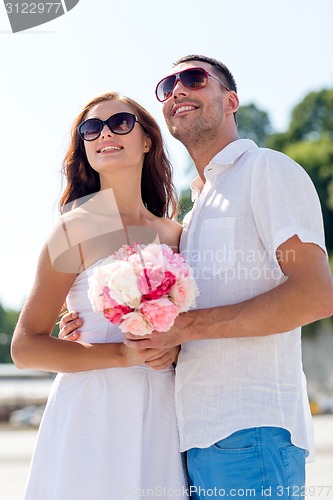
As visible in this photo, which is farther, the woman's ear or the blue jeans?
the woman's ear

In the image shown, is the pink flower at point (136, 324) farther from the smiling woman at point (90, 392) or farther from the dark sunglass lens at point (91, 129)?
the dark sunglass lens at point (91, 129)

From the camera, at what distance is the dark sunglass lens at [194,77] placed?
14.3ft

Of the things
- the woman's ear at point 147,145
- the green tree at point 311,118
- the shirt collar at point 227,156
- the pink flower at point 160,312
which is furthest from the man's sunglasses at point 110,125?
the green tree at point 311,118

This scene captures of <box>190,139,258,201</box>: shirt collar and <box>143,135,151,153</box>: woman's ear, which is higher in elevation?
<box>143,135,151,153</box>: woman's ear

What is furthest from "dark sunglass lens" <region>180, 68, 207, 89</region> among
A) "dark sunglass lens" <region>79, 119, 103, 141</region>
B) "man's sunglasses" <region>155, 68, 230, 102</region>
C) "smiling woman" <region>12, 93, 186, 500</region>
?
"smiling woman" <region>12, 93, 186, 500</region>

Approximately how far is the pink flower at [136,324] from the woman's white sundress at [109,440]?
52 centimetres

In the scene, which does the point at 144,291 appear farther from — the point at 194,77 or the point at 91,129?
the point at 194,77

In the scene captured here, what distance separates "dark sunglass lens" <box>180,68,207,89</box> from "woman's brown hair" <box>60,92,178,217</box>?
0.29 metres

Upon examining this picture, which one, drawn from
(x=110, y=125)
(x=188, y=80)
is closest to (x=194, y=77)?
(x=188, y=80)

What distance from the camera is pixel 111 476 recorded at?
3574mm

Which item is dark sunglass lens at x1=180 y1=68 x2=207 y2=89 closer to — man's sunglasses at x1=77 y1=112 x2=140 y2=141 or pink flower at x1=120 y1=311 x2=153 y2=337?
man's sunglasses at x1=77 y1=112 x2=140 y2=141

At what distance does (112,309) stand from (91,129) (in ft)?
4.18

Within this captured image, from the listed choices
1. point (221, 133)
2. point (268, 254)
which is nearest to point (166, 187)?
point (221, 133)

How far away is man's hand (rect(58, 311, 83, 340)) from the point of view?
3.80 meters
